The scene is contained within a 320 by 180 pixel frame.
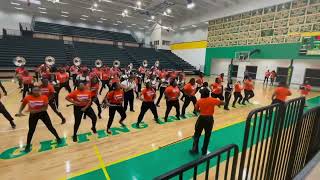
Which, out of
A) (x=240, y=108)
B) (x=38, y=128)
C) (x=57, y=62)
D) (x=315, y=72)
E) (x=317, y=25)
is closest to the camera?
(x=38, y=128)

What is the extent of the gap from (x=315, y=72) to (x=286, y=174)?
21662 mm

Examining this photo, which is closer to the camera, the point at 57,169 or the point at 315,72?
the point at 57,169

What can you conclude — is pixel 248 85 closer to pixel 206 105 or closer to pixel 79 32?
pixel 206 105

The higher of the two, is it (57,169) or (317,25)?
(317,25)

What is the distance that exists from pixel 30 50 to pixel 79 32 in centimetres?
1137

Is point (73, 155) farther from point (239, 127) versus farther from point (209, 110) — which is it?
point (239, 127)

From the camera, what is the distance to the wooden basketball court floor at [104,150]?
425 cm

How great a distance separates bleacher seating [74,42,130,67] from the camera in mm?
26109

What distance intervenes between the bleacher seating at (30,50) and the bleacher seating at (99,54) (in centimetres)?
242

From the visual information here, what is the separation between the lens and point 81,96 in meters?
5.55

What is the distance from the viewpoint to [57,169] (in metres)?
4.32

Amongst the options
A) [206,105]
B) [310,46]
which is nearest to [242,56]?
[310,46]

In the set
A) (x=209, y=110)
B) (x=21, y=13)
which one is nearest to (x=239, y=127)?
(x=209, y=110)

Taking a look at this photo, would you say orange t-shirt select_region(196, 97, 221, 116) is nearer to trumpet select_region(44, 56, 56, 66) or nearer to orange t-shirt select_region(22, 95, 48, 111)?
orange t-shirt select_region(22, 95, 48, 111)
